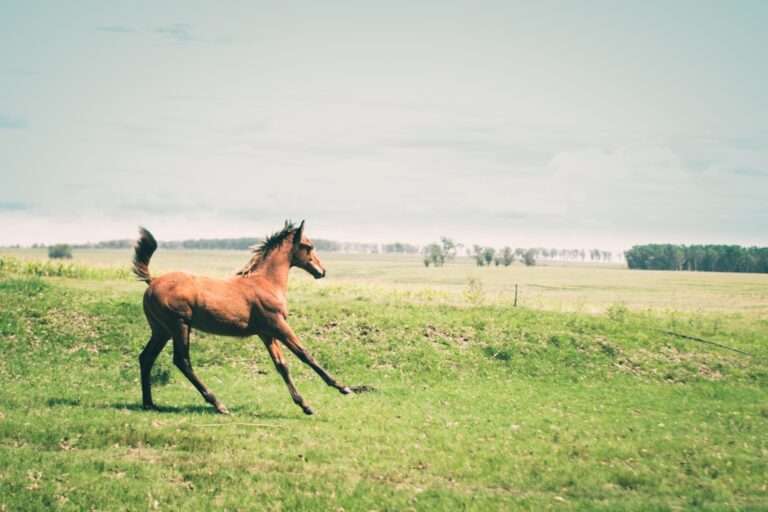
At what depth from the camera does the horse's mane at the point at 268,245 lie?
51.3 feet

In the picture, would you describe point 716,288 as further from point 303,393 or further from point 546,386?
point 303,393

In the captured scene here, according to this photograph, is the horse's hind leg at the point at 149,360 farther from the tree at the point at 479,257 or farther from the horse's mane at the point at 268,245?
the tree at the point at 479,257

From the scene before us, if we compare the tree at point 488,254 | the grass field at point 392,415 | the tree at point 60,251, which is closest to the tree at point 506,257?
the tree at point 488,254

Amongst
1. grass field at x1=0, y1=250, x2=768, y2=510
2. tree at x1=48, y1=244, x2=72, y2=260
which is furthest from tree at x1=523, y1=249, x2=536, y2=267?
grass field at x1=0, y1=250, x2=768, y2=510

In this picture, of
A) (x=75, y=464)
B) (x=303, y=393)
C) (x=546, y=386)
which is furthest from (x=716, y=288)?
(x=75, y=464)

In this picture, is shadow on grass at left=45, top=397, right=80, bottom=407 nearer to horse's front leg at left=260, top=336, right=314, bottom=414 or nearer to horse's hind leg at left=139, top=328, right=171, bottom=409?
horse's hind leg at left=139, top=328, right=171, bottom=409

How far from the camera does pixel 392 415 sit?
52.4ft

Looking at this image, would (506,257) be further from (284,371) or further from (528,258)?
(284,371)

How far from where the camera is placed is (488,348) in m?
25.0

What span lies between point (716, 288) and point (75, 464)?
88.5m

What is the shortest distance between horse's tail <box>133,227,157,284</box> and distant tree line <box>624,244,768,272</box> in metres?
146

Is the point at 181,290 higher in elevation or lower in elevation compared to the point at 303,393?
higher

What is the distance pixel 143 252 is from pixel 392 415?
261 inches

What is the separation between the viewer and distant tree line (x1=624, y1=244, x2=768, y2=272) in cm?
14125
